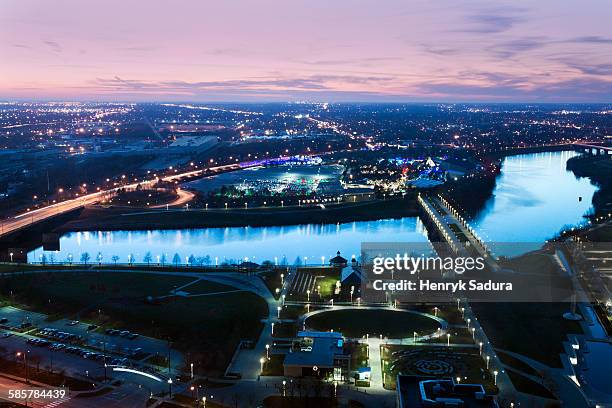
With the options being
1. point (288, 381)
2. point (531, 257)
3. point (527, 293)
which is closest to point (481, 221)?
point (531, 257)

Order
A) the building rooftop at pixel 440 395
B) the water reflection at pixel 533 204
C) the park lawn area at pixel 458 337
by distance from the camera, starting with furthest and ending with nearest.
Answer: the water reflection at pixel 533 204, the park lawn area at pixel 458 337, the building rooftop at pixel 440 395

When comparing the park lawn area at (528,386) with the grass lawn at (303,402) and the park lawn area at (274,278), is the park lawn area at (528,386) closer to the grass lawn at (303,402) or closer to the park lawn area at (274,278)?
the grass lawn at (303,402)

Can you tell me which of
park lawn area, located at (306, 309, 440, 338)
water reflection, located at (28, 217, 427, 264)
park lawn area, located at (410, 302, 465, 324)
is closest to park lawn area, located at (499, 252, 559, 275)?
park lawn area, located at (410, 302, 465, 324)

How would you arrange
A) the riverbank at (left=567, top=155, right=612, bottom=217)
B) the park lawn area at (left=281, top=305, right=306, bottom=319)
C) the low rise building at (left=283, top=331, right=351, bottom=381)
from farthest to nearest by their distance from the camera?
1. the riverbank at (left=567, top=155, right=612, bottom=217)
2. the park lawn area at (left=281, top=305, right=306, bottom=319)
3. the low rise building at (left=283, top=331, right=351, bottom=381)

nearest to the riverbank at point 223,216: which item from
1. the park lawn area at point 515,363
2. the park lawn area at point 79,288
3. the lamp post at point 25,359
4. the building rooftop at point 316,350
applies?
the park lawn area at point 79,288

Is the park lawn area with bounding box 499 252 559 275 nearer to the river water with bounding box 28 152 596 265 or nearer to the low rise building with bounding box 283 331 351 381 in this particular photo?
the river water with bounding box 28 152 596 265

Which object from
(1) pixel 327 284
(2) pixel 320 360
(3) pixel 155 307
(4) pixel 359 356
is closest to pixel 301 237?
(1) pixel 327 284

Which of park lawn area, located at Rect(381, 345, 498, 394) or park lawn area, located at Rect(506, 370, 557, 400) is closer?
park lawn area, located at Rect(506, 370, 557, 400)
